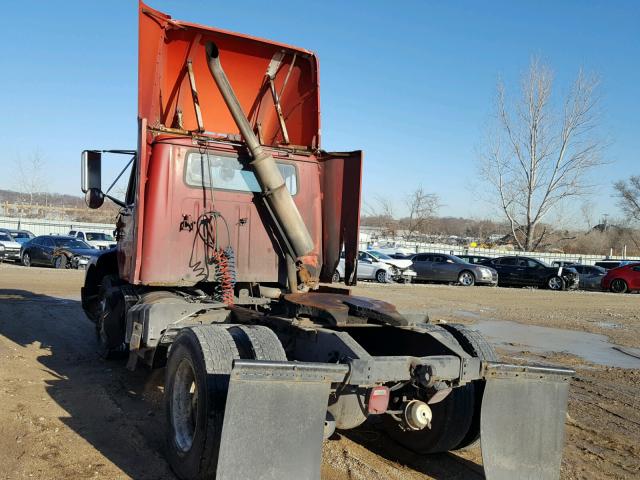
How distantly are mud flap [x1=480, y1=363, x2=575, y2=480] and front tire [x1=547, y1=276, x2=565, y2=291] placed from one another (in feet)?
84.0

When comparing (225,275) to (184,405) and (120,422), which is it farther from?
(184,405)

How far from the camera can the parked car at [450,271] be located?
27016 millimetres

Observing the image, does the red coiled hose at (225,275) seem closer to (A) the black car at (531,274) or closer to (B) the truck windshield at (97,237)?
(A) the black car at (531,274)

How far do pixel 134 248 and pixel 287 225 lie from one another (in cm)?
152

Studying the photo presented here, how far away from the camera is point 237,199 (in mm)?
6207

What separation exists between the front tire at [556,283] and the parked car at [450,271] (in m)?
2.98

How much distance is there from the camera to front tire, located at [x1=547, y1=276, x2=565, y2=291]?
27.9m

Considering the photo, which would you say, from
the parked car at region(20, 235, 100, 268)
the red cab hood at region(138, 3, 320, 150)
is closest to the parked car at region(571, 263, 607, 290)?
the parked car at region(20, 235, 100, 268)

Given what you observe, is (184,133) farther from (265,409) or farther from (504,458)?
(504,458)

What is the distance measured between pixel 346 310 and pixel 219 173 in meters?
2.40

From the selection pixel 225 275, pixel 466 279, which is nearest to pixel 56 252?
pixel 466 279

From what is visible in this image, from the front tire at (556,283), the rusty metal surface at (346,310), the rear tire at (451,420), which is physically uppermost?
the rusty metal surface at (346,310)

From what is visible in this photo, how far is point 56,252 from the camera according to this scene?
23703 mm

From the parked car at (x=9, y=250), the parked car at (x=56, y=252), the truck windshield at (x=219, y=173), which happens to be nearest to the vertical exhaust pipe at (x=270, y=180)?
the truck windshield at (x=219, y=173)
